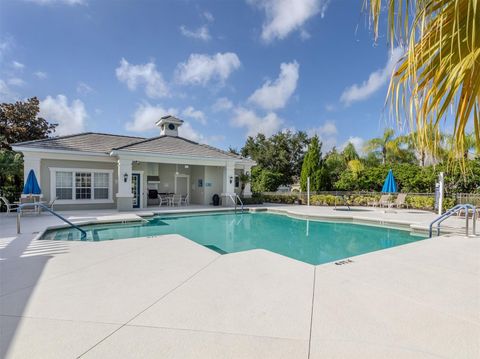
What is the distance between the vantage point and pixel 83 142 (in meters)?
15.9

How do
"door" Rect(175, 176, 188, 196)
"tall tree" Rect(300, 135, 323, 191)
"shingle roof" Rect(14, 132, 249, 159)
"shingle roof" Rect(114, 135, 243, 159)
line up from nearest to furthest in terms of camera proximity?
"shingle roof" Rect(14, 132, 249, 159) < "shingle roof" Rect(114, 135, 243, 159) < "door" Rect(175, 176, 188, 196) < "tall tree" Rect(300, 135, 323, 191)

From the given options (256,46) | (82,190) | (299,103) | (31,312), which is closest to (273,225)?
(31,312)

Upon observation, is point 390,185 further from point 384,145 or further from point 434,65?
point 434,65

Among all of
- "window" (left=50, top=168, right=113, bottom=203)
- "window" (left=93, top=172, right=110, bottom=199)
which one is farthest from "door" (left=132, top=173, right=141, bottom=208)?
"window" (left=93, top=172, right=110, bottom=199)

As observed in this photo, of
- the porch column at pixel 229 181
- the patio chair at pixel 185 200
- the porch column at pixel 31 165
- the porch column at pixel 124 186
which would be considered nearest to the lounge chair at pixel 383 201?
the porch column at pixel 229 181

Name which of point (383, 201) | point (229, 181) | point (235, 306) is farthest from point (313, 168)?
point (235, 306)

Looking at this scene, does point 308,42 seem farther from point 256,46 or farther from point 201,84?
point 201,84

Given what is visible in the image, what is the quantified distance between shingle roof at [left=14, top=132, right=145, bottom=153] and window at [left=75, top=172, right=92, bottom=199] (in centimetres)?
144

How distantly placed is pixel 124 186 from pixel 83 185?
8.43ft

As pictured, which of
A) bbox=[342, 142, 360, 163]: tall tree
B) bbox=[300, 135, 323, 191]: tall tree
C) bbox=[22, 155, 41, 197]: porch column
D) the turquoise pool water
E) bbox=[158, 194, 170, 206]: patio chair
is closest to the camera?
the turquoise pool water

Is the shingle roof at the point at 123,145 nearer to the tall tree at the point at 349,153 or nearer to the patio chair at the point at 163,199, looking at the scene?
the patio chair at the point at 163,199

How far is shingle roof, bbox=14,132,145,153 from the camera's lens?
45.8ft

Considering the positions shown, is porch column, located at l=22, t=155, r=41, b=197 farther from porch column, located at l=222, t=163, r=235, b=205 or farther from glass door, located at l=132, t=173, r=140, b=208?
porch column, located at l=222, t=163, r=235, b=205

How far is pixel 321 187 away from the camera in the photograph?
861 inches
